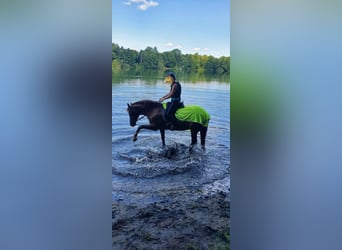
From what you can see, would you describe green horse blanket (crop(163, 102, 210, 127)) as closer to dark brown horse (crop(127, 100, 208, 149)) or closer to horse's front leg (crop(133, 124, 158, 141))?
dark brown horse (crop(127, 100, 208, 149))

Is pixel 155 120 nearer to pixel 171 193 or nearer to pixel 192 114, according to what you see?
pixel 192 114

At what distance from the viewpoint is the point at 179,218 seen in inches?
61.1

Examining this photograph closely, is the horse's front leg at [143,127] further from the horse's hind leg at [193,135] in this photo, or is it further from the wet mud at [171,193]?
the horse's hind leg at [193,135]

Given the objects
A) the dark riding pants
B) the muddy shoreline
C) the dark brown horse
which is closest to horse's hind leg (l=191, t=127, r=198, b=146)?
the dark brown horse

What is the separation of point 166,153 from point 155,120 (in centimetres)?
17

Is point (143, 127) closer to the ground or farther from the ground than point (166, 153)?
farther from the ground

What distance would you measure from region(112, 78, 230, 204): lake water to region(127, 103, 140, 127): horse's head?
0.02 meters

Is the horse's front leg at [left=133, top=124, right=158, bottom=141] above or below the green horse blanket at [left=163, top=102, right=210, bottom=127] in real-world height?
below

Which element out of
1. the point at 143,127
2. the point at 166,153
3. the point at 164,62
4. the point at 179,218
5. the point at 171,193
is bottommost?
the point at 179,218

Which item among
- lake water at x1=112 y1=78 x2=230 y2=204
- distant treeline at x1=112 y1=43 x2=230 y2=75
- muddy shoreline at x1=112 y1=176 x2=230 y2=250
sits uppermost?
distant treeline at x1=112 y1=43 x2=230 y2=75

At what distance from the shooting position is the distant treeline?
1.51 metres

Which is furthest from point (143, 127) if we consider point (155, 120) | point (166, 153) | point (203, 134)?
point (203, 134)
